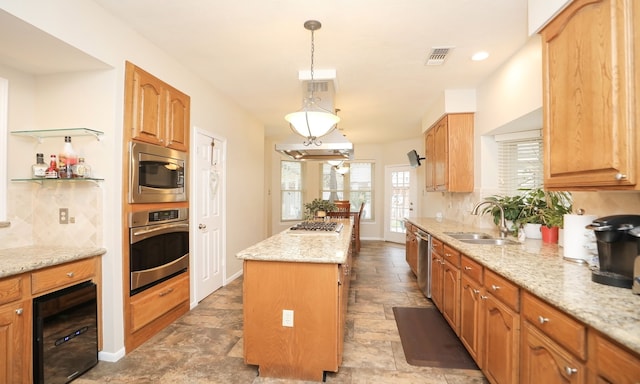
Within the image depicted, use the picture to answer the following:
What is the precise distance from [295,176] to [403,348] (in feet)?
18.8

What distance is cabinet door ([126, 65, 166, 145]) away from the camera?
2324 mm

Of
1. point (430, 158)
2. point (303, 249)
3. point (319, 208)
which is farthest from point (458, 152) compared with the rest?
point (303, 249)

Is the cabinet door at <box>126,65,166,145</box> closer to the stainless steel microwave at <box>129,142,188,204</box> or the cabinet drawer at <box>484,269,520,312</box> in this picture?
the stainless steel microwave at <box>129,142,188,204</box>

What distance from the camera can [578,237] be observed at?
1.71 meters

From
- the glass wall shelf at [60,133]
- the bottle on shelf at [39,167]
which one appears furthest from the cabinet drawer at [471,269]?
the bottle on shelf at [39,167]

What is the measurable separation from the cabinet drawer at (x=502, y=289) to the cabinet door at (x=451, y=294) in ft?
1.85

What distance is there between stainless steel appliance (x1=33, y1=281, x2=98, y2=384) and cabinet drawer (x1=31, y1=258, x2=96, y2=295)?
49mm

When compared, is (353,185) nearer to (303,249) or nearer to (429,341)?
(429,341)

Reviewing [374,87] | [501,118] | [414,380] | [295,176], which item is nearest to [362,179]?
[295,176]

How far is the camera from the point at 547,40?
164cm

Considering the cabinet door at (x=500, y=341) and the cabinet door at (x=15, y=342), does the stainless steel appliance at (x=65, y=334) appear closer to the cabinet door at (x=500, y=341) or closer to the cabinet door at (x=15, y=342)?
the cabinet door at (x=15, y=342)

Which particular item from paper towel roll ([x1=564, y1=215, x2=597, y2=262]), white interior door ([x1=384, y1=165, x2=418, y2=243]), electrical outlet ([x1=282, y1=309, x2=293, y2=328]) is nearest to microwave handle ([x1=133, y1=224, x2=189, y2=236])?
electrical outlet ([x1=282, y1=309, x2=293, y2=328])

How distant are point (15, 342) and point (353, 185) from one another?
6.87 meters

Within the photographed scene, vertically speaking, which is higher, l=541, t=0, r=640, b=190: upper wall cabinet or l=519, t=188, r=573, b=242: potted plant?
l=541, t=0, r=640, b=190: upper wall cabinet
